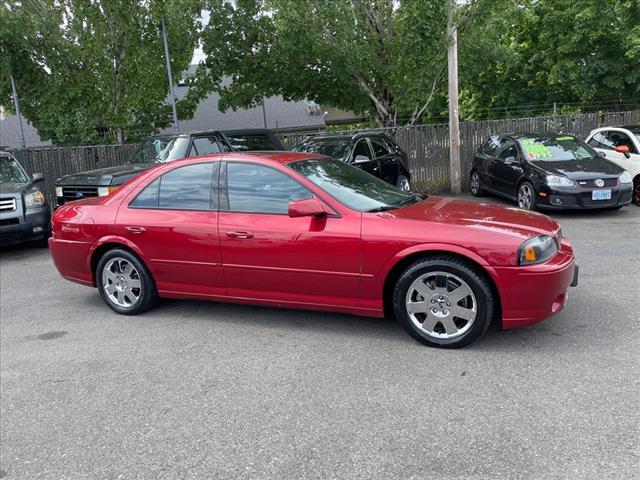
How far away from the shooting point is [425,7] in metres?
12.6

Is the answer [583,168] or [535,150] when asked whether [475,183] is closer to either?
[535,150]

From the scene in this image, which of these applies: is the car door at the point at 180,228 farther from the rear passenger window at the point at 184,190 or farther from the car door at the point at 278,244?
the car door at the point at 278,244

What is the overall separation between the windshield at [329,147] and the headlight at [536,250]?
6442mm

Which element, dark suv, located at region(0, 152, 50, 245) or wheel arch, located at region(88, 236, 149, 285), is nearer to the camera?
wheel arch, located at region(88, 236, 149, 285)

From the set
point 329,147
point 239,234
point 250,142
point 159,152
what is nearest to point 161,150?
point 159,152

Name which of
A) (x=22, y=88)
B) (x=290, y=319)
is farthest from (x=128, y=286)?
(x=22, y=88)

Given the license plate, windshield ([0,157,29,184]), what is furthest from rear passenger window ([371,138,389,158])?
windshield ([0,157,29,184])

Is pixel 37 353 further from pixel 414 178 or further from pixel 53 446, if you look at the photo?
pixel 414 178

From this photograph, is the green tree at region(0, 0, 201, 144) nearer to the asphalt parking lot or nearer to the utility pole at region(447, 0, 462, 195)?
the utility pole at region(447, 0, 462, 195)

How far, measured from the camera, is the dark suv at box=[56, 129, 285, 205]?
9.08 meters

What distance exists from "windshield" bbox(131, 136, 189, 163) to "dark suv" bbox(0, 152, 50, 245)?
1.81 metres

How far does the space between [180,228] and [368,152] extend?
6.56 m

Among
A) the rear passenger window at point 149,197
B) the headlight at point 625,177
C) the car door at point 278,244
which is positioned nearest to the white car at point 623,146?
the headlight at point 625,177

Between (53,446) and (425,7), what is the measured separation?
1186 centimetres
